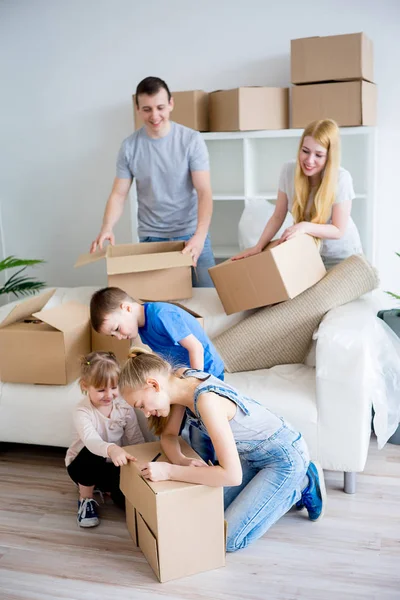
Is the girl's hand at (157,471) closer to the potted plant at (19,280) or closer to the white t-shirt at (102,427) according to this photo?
the white t-shirt at (102,427)

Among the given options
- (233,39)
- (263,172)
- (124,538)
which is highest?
(233,39)

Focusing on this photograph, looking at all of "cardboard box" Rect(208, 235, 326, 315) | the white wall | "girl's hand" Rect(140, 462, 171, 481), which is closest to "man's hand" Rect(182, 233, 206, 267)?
"cardboard box" Rect(208, 235, 326, 315)

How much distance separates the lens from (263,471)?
2195 mm

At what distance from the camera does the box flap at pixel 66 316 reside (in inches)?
103

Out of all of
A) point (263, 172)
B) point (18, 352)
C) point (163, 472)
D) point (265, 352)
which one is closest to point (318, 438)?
point (265, 352)

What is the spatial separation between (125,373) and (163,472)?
11.8 inches

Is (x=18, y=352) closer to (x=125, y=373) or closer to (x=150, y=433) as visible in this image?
(x=150, y=433)

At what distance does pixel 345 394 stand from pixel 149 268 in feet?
2.94

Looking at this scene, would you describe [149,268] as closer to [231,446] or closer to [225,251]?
[231,446]

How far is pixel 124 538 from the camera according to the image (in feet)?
7.37

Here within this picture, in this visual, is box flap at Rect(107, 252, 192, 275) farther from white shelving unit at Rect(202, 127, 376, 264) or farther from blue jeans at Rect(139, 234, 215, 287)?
white shelving unit at Rect(202, 127, 376, 264)

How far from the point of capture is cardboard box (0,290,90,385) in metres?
2.61

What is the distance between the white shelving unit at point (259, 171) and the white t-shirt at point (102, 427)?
1655 millimetres

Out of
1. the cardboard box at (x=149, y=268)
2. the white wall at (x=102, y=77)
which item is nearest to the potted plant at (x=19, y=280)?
the white wall at (x=102, y=77)
